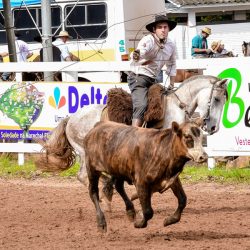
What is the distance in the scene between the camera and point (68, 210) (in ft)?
39.4

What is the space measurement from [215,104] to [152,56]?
1.04 meters

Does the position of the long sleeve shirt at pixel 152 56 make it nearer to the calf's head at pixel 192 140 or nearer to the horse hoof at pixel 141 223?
the calf's head at pixel 192 140

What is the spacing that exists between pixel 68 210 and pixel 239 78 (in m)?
3.88

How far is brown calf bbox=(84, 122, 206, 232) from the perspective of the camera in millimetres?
8977

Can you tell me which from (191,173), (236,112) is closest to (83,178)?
(191,173)

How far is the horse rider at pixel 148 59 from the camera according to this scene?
1172 centimetres

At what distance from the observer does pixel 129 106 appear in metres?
12.1

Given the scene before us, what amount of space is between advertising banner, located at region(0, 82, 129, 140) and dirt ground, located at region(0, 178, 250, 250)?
4.76 ft

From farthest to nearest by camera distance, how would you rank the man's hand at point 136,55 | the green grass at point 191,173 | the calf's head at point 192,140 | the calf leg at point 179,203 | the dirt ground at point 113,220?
1. the green grass at point 191,173
2. the man's hand at point 136,55
3. the calf leg at point 179,203
4. the dirt ground at point 113,220
5. the calf's head at point 192,140

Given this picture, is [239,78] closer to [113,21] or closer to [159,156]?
[159,156]

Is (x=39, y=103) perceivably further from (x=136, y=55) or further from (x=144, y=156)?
(x=144, y=156)

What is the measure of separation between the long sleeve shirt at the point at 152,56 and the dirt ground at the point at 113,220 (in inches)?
70.6

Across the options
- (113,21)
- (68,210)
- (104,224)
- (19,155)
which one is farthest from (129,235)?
(113,21)

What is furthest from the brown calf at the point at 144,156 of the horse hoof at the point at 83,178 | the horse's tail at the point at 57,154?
the horse's tail at the point at 57,154
